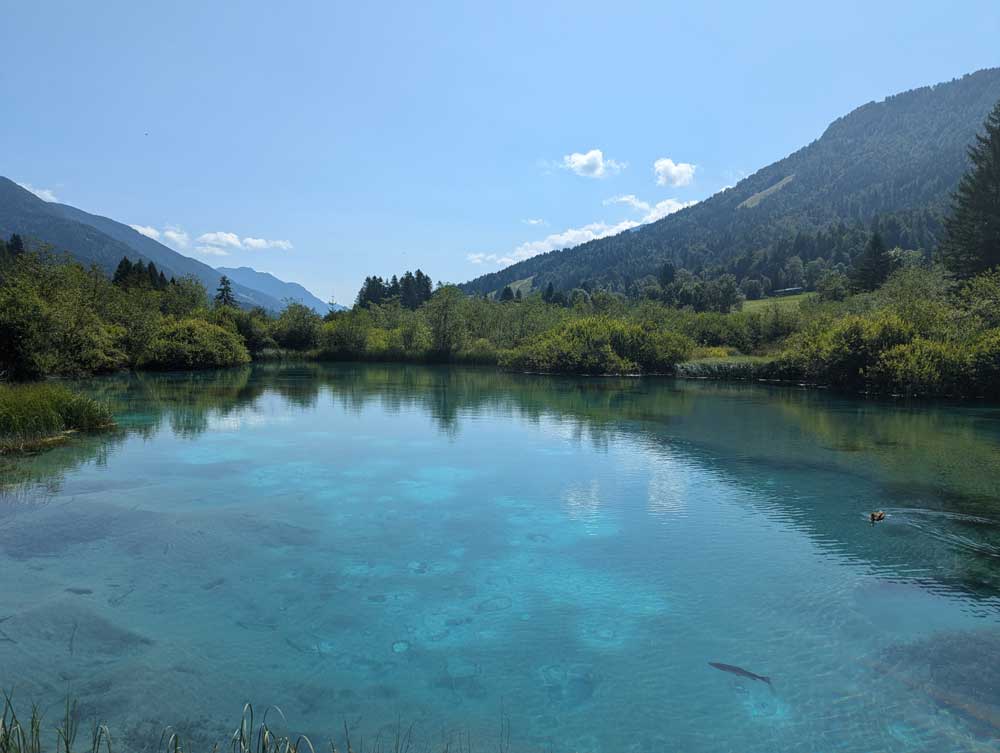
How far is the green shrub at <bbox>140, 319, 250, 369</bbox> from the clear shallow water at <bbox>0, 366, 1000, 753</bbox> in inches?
1627

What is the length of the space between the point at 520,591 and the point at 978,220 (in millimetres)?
67668

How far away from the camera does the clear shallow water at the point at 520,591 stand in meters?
7.21

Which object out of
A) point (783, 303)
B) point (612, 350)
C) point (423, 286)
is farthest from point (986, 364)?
point (423, 286)

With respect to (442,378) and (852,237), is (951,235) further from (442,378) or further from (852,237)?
(852,237)

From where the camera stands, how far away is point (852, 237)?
14950 centimetres

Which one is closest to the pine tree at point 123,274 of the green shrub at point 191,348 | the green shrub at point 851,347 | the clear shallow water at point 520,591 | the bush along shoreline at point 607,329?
the bush along shoreline at point 607,329

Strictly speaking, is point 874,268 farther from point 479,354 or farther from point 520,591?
point 520,591

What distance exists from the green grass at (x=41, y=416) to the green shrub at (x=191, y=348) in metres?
37.9

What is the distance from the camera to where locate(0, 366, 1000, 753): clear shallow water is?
7.21 m

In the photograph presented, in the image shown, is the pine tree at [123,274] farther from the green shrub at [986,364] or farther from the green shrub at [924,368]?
the green shrub at [986,364]

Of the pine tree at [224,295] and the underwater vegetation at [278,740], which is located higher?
the pine tree at [224,295]

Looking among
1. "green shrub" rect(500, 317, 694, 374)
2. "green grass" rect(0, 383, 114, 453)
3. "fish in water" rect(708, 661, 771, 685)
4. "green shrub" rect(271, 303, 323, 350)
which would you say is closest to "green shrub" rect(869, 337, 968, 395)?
"green shrub" rect(500, 317, 694, 374)

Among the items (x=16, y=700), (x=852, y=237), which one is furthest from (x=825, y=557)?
(x=852, y=237)

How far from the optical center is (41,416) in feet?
70.0
